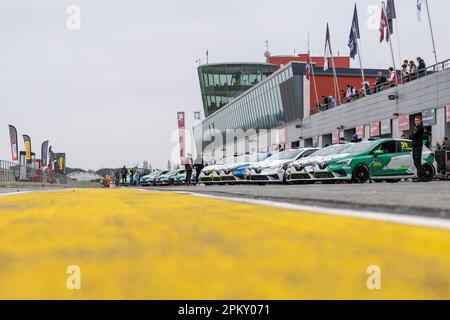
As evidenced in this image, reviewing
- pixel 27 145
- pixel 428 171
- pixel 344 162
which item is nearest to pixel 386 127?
pixel 428 171

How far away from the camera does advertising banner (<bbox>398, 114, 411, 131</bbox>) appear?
96.9 feet

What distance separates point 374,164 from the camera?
18625 millimetres

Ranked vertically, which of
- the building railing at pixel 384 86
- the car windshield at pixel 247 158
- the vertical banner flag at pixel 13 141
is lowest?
the car windshield at pixel 247 158

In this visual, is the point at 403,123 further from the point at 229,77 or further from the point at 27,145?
the point at 229,77

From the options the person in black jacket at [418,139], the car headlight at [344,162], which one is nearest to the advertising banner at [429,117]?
the car headlight at [344,162]

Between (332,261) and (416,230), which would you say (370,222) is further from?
(332,261)

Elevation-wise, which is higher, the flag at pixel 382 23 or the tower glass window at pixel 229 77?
the tower glass window at pixel 229 77

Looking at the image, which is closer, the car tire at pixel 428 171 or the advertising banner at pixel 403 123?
the car tire at pixel 428 171

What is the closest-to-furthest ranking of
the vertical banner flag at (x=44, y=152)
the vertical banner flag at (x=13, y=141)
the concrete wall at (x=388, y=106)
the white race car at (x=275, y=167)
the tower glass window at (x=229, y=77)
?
the white race car at (x=275, y=167) < the concrete wall at (x=388, y=106) < the vertical banner flag at (x=13, y=141) < the vertical banner flag at (x=44, y=152) < the tower glass window at (x=229, y=77)

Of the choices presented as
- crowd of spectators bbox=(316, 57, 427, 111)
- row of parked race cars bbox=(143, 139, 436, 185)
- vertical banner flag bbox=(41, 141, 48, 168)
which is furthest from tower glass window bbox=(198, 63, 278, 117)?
row of parked race cars bbox=(143, 139, 436, 185)

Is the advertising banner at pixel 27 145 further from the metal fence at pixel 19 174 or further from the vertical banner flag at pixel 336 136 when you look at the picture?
the vertical banner flag at pixel 336 136

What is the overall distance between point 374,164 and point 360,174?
2.04 feet

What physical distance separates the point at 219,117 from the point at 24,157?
40979 mm

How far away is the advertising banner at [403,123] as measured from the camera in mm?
29534
